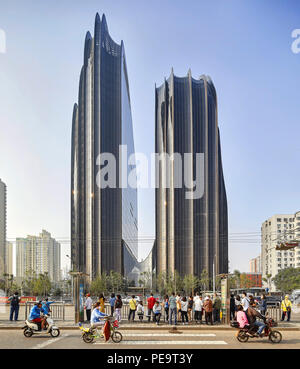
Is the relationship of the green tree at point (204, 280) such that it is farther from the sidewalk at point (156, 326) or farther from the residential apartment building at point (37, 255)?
the sidewalk at point (156, 326)

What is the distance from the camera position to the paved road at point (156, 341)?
53.6ft

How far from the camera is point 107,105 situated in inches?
5487

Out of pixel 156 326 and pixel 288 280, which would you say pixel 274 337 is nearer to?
pixel 156 326

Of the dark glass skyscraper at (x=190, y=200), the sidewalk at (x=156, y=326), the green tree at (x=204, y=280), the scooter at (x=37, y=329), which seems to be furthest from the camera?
the dark glass skyscraper at (x=190, y=200)

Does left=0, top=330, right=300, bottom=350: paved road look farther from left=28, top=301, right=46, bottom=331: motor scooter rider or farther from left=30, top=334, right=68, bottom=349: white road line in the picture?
left=28, top=301, right=46, bottom=331: motor scooter rider

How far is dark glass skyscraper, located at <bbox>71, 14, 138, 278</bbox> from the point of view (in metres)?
133

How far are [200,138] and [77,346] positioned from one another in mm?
123822

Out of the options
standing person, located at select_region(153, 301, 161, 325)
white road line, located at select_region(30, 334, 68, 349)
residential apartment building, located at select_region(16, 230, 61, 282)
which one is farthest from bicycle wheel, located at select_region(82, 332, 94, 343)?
residential apartment building, located at select_region(16, 230, 61, 282)

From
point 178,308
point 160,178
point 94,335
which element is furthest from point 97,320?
point 160,178

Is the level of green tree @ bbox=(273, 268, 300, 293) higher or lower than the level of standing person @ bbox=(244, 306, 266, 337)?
lower

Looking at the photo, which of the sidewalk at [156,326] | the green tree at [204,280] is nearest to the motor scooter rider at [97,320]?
the sidewalk at [156,326]

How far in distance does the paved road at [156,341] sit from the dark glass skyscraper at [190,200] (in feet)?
368

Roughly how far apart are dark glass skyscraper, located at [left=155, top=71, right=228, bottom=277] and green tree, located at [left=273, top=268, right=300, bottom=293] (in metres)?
16.7
